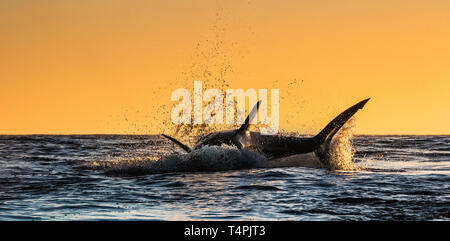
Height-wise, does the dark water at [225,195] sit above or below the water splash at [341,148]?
below

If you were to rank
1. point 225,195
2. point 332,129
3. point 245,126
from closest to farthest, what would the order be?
1. point 225,195
2. point 245,126
3. point 332,129

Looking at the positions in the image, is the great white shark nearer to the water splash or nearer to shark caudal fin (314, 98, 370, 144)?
shark caudal fin (314, 98, 370, 144)

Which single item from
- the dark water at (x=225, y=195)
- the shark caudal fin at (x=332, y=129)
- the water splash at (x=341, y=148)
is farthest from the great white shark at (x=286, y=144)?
the dark water at (x=225, y=195)

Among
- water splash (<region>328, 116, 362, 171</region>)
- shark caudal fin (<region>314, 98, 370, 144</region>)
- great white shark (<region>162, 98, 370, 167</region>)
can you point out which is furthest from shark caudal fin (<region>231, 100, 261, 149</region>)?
water splash (<region>328, 116, 362, 171</region>)

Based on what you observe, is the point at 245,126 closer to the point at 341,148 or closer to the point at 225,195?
the point at 341,148

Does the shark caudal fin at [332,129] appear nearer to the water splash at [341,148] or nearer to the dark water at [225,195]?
the water splash at [341,148]

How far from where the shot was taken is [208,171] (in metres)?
19.2

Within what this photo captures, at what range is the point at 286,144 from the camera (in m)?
20.9

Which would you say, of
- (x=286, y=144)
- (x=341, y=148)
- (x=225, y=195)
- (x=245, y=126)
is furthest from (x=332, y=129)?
(x=225, y=195)

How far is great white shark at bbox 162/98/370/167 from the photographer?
2064cm

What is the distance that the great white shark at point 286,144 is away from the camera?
20.6 m
